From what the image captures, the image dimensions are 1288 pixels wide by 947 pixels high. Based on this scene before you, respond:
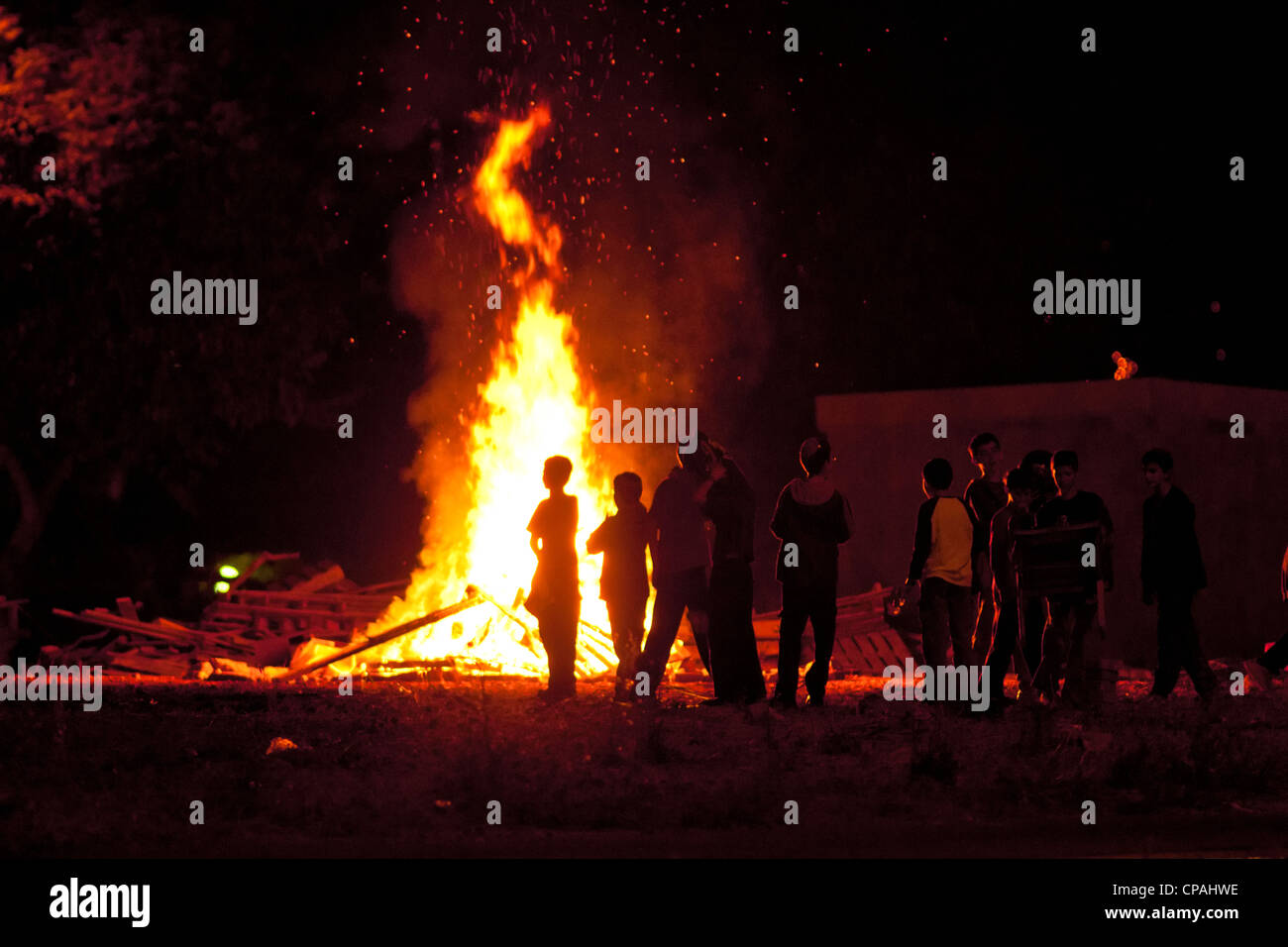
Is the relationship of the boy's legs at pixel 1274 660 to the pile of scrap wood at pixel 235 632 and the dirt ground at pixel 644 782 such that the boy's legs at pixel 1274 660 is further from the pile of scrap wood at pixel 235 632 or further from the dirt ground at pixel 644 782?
the pile of scrap wood at pixel 235 632

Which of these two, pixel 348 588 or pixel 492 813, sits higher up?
pixel 348 588

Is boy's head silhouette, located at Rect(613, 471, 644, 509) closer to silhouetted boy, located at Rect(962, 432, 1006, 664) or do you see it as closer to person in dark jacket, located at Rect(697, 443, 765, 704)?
person in dark jacket, located at Rect(697, 443, 765, 704)

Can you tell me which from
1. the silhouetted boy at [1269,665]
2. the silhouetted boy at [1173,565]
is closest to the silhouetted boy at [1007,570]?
the silhouetted boy at [1173,565]

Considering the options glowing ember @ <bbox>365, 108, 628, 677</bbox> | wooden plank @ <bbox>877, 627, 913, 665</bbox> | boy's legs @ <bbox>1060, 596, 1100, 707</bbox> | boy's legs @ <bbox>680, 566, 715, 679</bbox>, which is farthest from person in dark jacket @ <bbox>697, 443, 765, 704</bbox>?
wooden plank @ <bbox>877, 627, 913, 665</bbox>

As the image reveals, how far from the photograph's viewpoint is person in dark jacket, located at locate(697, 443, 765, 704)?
37.8 ft

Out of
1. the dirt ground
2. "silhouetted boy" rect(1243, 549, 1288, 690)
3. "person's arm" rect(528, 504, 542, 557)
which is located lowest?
the dirt ground

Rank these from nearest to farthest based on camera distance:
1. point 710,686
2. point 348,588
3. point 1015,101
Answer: point 710,686 < point 348,588 < point 1015,101

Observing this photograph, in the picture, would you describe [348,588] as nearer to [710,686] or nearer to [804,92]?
[710,686]

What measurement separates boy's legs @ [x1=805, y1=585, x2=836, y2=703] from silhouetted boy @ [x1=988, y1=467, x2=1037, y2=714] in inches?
43.1

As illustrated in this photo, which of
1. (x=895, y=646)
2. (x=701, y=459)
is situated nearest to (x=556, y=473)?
(x=701, y=459)

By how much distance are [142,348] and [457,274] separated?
4.38m

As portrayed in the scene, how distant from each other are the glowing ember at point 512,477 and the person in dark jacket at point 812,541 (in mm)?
3735

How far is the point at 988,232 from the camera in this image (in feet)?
85.7

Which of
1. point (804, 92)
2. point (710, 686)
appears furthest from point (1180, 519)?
point (804, 92)
